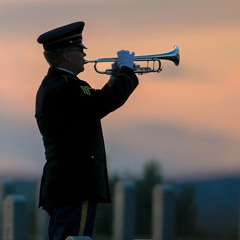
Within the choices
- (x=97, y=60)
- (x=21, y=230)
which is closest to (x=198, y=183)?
(x=21, y=230)

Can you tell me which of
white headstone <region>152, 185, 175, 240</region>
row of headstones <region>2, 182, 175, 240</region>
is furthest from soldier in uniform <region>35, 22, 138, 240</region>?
white headstone <region>152, 185, 175, 240</region>

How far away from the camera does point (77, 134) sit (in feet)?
24.0

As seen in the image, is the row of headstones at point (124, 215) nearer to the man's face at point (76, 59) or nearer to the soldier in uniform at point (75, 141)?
the soldier in uniform at point (75, 141)

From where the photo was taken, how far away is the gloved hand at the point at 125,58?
7500mm

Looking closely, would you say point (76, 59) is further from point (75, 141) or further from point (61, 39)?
point (75, 141)

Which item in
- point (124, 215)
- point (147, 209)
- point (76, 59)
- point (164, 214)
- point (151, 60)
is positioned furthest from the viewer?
Answer: point (147, 209)

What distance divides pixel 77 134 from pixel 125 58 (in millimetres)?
522

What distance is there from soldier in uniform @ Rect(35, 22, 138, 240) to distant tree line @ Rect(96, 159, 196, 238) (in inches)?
188

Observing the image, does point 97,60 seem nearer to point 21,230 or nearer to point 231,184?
point 21,230

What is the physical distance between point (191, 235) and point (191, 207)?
71 cm

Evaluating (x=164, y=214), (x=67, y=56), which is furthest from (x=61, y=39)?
(x=164, y=214)

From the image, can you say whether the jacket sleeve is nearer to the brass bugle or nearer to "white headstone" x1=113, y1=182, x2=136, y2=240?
the brass bugle

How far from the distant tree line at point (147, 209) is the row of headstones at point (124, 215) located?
2.91 ft

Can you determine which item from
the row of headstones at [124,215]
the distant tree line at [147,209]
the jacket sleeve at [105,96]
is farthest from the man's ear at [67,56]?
the distant tree line at [147,209]
